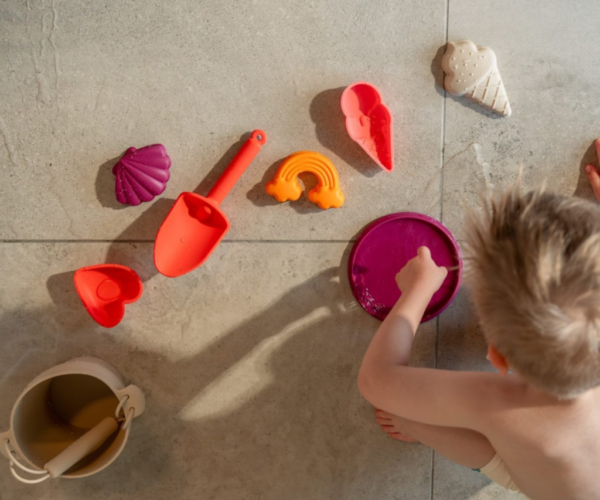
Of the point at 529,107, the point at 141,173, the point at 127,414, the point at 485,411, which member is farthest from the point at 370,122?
the point at 127,414

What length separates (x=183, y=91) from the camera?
888 millimetres

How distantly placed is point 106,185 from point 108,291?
189 millimetres

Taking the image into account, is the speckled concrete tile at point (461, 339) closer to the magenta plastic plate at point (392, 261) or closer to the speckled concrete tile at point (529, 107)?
the magenta plastic plate at point (392, 261)

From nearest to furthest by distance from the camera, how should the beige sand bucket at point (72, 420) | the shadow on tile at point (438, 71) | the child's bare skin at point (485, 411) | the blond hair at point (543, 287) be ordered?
the blond hair at point (543, 287)
the child's bare skin at point (485, 411)
the beige sand bucket at point (72, 420)
the shadow on tile at point (438, 71)

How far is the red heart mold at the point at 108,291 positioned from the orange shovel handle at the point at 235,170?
20cm

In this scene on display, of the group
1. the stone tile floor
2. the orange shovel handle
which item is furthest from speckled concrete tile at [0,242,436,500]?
the orange shovel handle

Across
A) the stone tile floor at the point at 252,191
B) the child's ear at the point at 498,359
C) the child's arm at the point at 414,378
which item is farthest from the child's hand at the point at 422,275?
the child's ear at the point at 498,359

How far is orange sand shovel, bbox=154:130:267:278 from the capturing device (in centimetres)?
86

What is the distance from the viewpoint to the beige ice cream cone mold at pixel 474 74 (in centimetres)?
88

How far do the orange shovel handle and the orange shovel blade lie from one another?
0.09ft

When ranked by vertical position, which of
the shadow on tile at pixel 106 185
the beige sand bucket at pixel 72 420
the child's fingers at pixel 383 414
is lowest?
the child's fingers at pixel 383 414

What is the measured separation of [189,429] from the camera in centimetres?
94

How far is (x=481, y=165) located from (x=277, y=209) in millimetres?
390

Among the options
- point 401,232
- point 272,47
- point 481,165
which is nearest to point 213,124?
point 272,47
